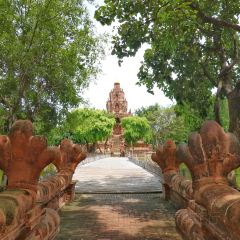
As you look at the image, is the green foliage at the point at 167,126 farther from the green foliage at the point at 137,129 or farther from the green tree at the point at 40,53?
the green tree at the point at 40,53

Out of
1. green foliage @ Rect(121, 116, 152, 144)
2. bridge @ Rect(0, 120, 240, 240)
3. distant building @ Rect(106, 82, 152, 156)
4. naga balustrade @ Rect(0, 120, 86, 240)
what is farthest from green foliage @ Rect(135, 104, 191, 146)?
naga balustrade @ Rect(0, 120, 86, 240)

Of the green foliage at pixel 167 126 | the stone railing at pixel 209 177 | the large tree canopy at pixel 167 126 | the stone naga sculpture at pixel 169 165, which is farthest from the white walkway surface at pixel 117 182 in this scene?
the green foliage at pixel 167 126

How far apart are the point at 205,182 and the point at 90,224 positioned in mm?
3558

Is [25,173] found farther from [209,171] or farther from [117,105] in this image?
[117,105]

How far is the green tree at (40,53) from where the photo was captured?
1304cm

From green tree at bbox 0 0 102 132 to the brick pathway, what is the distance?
17.7 feet

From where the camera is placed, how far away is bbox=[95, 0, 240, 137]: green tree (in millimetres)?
9969

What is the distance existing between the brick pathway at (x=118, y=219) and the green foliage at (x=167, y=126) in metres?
42.9

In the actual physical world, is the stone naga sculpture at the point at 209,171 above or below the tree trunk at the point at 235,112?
below

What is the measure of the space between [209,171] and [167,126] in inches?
2318

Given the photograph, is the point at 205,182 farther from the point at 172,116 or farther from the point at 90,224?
the point at 172,116

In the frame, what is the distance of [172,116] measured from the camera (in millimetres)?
63906

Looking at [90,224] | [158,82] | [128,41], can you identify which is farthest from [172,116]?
[90,224]

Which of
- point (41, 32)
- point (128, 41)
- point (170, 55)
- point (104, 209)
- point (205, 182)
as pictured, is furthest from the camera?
point (170, 55)
